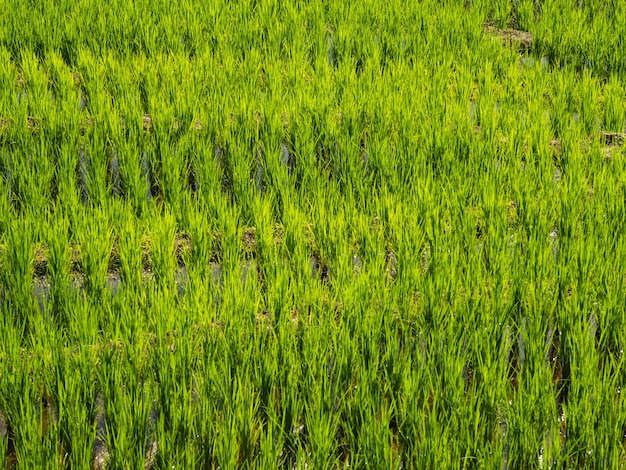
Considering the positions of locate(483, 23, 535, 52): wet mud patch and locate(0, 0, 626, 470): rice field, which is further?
locate(483, 23, 535, 52): wet mud patch

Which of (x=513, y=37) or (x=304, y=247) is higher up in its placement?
(x=513, y=37)

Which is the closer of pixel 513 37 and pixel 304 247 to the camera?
pixel 304 247

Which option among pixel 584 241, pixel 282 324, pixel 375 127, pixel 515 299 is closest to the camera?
pixel 282 324

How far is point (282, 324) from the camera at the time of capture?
7.19 feet

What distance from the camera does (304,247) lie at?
8.70ft

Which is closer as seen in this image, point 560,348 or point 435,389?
point 435,389

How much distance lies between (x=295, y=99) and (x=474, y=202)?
1128 mm

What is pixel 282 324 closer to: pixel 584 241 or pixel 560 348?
pixel 560 348

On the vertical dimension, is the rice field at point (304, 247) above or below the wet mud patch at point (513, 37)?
below

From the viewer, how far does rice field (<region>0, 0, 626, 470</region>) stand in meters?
1.90

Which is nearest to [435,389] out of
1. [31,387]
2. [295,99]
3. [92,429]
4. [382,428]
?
[382,428]

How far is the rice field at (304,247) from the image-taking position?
1.90m

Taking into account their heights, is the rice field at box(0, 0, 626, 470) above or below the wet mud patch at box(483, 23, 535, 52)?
below

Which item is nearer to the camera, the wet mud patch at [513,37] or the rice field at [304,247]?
the rice field at [304,247]
